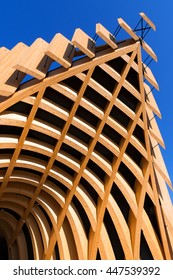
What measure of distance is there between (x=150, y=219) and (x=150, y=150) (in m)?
6.54

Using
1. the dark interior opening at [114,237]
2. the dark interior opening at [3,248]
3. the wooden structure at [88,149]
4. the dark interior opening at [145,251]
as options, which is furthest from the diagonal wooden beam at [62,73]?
the dark interior opening at [3,248]

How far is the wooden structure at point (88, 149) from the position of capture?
17578 mm

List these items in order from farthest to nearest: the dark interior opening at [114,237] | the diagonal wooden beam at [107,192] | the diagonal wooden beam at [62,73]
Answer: the dark interior opening at [114,237]
the diagonal wooden beam at [107,192]
the diagonal wooden beam at [62,73]

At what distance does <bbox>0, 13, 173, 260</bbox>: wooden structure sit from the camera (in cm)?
1758

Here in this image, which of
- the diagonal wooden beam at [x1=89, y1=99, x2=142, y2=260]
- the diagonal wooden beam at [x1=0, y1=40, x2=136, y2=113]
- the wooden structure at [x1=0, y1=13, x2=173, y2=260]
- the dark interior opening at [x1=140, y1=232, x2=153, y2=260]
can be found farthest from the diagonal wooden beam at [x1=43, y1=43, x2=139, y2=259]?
the dark interior opening at [x1=140, y1=232, x2=153, y2=260]

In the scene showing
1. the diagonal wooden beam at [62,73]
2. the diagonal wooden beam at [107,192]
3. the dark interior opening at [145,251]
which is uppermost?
the diagonal wooden beam at [62,73]

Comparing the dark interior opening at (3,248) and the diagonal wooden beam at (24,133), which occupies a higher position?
the diagonal wooden beam at (24,133)

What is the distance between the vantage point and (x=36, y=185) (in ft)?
71.3

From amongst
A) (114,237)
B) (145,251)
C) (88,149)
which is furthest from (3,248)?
(88,149)

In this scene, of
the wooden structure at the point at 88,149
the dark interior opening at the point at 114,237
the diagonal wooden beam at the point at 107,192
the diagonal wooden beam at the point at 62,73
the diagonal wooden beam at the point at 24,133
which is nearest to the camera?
the diagonal wooden beam at the point at 62,73

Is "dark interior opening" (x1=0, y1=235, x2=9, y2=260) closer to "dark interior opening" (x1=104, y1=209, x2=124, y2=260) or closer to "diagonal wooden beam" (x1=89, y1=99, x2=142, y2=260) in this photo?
"dark interior opening" (x1=104, y1=209, x2=124, y2=260)

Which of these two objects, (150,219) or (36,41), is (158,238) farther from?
(36,41)

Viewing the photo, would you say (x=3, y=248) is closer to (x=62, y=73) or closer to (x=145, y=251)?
(x=145, y=251)

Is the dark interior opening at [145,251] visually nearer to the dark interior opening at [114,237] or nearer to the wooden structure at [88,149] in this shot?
the wooden structure at [88,149]
